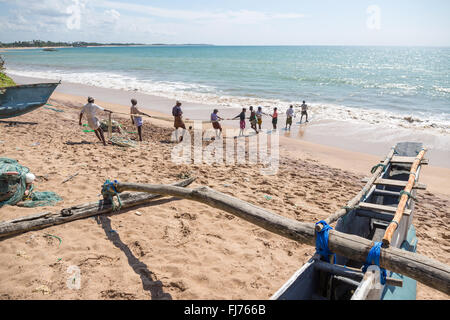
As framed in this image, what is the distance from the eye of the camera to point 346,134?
48.5ft

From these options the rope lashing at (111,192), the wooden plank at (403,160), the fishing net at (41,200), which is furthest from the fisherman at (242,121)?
the fishing net at (41,200)

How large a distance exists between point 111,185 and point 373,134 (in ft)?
44.2

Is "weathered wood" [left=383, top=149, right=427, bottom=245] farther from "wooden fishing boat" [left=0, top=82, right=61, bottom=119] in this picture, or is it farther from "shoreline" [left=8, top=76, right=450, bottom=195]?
"wooden fishing boat" [left=0, top=82, right=61, bottom=119]

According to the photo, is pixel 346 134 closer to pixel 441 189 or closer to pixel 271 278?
pixel 441 189

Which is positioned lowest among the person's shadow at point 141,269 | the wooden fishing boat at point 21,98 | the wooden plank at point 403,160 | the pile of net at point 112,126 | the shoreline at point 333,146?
the person's shadow at point 141,269

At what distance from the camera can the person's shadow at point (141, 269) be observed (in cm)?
370

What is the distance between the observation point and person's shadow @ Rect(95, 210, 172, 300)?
12.1 feet

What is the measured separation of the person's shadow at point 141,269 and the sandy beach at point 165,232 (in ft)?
0.06

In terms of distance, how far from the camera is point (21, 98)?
12125mm

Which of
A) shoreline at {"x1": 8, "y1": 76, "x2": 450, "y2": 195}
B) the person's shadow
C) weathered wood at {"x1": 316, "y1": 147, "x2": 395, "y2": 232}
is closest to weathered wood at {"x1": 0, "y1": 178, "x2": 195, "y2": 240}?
the person's shadow

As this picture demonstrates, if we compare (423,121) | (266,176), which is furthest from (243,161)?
(423,121)

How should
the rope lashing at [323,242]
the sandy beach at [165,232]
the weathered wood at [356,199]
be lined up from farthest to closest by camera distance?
the sandy beach at [165,232]
the weathered wood at [356,199]
the rope lashing at [323,242]

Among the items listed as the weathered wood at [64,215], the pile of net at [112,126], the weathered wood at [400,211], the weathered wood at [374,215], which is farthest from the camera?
the pile of net at [112,126]

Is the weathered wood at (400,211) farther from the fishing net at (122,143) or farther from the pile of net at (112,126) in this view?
the pile of net at (112,126)
